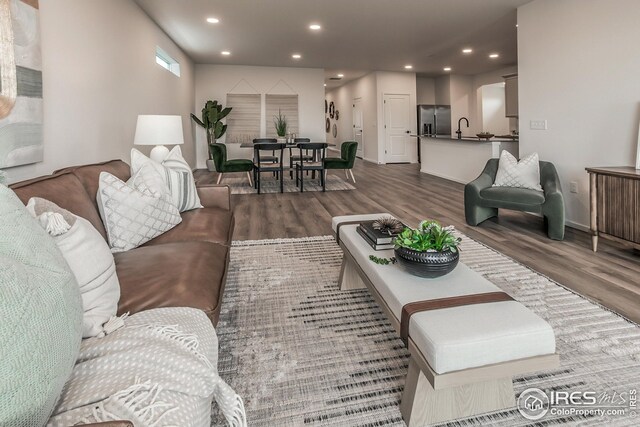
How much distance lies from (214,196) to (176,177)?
1.47 feet

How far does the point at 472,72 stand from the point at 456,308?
1117cm

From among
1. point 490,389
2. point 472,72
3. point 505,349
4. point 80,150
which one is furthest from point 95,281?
point 472,72

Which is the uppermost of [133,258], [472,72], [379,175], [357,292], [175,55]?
[472,72]

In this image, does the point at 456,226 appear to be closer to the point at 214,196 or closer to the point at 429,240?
the point at 214,196

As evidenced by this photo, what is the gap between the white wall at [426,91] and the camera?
39.7 ft

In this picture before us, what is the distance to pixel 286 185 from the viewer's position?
7.31 meters

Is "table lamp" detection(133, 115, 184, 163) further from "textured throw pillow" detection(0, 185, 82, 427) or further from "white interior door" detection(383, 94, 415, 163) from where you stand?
"white interior door" detection(383, 94, 415, 163)

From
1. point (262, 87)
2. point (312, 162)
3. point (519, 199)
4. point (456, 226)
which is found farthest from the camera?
point (262, 87)

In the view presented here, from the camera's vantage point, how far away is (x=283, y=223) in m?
4.42

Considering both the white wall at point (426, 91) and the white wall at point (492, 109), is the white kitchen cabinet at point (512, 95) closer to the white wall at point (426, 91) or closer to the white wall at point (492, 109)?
the white wall at point (492, 109)

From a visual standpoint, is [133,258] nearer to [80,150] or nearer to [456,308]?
[456,308]

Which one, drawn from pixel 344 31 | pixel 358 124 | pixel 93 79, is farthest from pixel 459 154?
pixel 93 79

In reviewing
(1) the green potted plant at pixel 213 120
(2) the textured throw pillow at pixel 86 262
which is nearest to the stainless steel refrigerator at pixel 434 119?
(1) the green potted plant at pixel 213 120

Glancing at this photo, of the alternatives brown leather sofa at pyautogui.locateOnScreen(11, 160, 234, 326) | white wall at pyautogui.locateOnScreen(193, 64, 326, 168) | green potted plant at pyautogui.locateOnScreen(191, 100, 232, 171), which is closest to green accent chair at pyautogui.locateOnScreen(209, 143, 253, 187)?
green potted plant at pyautogui.locateOnScreen(191, 100, 232, 171)
